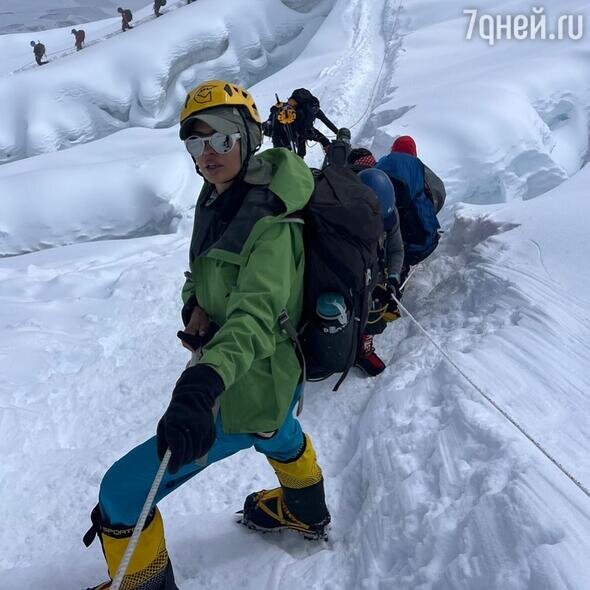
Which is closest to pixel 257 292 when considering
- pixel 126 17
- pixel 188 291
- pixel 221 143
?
pixel 221 143

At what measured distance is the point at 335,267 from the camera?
159 cm

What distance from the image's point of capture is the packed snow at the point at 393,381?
1731 mm

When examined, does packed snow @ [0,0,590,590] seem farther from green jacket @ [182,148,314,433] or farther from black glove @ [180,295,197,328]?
black glove @ [180,295,197,328]

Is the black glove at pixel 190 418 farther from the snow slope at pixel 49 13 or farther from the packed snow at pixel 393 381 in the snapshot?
the snow slope at pixel 49 13

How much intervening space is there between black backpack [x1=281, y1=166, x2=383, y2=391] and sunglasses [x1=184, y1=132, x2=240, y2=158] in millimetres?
289

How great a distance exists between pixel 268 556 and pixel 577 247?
235cm

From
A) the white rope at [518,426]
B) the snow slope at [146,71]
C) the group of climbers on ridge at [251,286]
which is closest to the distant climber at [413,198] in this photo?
the white rope at [518,426]

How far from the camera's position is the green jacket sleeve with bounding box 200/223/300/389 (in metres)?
1.31

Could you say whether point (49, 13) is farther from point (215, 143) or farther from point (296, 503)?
point (296, 503)

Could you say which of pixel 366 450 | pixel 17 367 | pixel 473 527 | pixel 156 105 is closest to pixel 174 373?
pixel 17 367

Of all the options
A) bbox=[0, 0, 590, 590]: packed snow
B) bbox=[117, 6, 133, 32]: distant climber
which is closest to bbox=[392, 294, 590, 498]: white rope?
bbox=[0, 0, 590, 590]: packed snow

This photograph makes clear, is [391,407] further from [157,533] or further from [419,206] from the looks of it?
[419,206]

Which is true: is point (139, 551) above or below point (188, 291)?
below

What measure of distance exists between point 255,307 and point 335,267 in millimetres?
332
